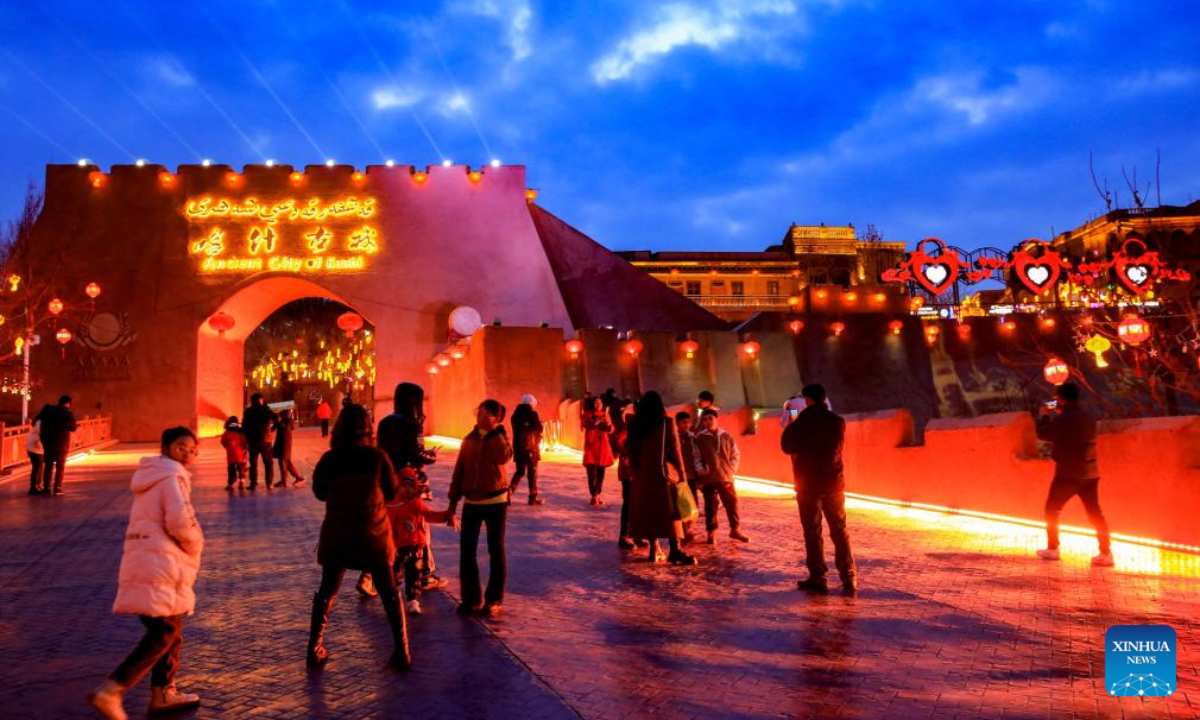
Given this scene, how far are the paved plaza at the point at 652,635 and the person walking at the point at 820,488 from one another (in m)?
0.27

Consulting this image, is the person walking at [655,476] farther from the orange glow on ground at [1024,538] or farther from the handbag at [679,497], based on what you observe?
the orange glow on ground at [1024,538]

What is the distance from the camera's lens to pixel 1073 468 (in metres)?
7.28

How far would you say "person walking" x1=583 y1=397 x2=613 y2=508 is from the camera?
11.2 metres

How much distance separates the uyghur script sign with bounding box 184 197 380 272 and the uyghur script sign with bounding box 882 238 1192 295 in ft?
63.0

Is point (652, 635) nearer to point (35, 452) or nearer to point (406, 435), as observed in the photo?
point (406, 435)

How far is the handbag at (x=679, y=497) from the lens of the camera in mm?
7406

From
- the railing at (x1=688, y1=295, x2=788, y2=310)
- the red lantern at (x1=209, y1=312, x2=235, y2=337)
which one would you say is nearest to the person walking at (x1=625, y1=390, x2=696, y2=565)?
the red lantern at (x1=209, y1=312, x2=235, y2=337)

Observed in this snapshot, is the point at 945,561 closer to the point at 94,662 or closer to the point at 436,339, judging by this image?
the point at 94,662

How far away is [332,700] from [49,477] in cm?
1237

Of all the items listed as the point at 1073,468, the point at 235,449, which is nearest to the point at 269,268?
the point at 235,449

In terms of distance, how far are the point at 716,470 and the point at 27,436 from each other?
13923 mm

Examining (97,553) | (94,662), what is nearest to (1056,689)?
(94,662)

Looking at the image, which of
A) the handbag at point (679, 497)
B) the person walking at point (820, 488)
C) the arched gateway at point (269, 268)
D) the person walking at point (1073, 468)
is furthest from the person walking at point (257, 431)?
the arched gateway at point (269, 268)

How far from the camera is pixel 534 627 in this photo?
5.43m
